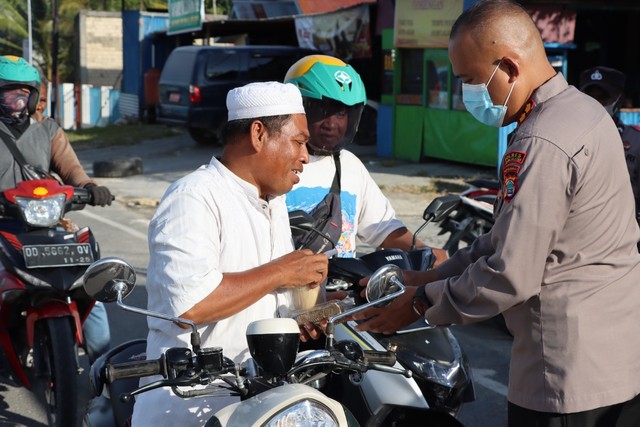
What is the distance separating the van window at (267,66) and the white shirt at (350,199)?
1625 cm

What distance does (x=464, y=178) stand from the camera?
1472cm

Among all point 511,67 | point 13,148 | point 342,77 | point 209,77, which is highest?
point 511,67

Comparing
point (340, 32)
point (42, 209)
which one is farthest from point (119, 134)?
point (42, 209)

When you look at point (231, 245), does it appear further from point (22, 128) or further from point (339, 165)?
point (22, 128)

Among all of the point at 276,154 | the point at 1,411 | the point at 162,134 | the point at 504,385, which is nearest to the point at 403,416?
the point at 276,154

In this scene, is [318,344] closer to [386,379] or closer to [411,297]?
[386,379]

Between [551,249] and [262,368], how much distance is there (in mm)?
896

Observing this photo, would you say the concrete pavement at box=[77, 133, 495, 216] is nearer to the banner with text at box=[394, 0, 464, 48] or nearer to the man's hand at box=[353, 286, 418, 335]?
the banner with text at box=[394, 0, 464, 48]

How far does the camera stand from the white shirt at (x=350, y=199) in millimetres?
4078

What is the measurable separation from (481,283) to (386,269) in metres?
0.28

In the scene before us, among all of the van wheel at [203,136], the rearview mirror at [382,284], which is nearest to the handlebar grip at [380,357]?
the rearview mirror at [382,284]

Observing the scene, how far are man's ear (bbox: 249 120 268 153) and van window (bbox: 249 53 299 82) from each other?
17.5 meters

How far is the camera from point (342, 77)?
4.05 meters

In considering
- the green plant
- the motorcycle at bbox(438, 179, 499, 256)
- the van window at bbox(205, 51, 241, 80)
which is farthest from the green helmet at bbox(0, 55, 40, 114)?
the green plant
